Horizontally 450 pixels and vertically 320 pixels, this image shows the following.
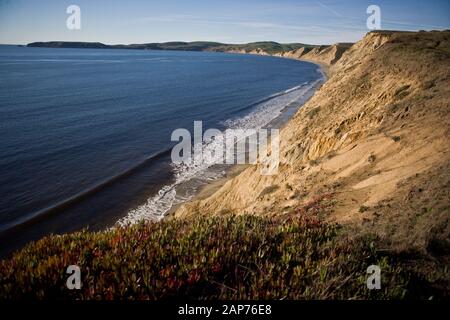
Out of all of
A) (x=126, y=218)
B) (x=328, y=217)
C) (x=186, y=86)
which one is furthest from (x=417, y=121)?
(x=186, y=86)

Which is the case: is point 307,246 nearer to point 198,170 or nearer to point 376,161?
point 376,161

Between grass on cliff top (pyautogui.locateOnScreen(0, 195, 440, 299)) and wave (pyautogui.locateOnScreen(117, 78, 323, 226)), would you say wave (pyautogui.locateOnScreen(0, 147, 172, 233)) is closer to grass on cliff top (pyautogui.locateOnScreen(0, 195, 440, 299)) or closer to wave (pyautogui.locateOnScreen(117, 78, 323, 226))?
wave (pyautogui.locateOnScreen(117, 78, 323, 226))

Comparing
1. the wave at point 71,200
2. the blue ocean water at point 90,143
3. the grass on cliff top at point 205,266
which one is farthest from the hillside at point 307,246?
the wave at point 71,200

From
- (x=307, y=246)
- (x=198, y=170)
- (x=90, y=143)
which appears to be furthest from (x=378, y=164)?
(x=90, y=143)

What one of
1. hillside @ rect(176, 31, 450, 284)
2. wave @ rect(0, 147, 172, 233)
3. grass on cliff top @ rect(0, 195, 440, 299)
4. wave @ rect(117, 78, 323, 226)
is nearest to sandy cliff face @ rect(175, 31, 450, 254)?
hillside @ rect(176, 31, 450, 284)

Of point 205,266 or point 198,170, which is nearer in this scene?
point 205,266
